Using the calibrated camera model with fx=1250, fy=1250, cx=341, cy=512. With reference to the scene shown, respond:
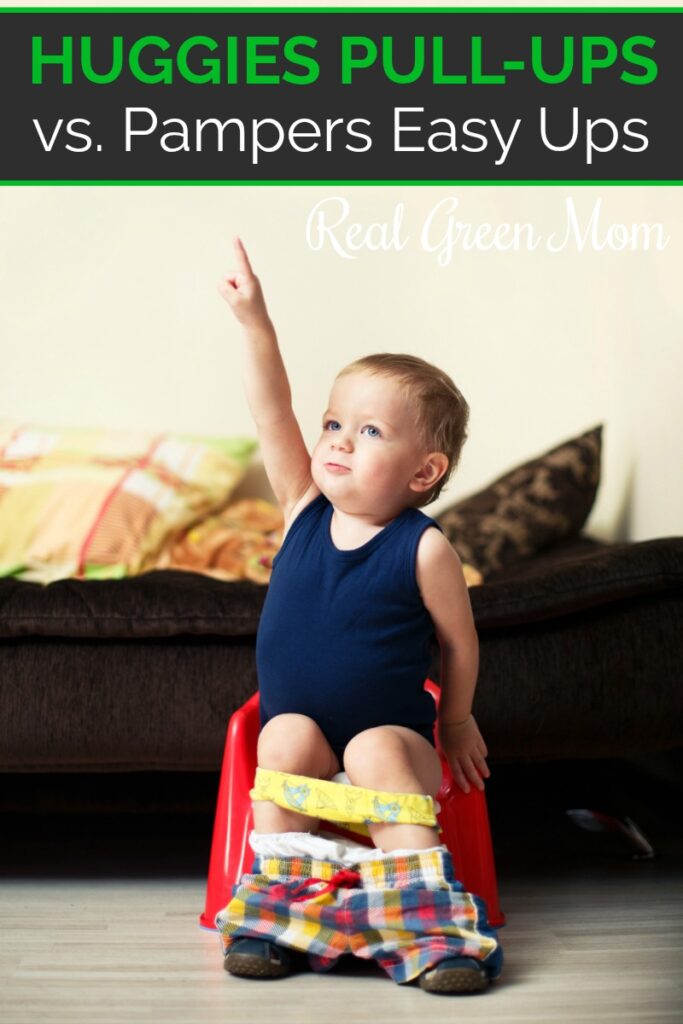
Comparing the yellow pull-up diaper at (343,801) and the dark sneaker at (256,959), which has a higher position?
the yellow pull-up diaper at (343,801)

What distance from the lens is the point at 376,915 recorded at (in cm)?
→ 123

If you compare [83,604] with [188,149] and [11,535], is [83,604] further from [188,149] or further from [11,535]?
[188,149]

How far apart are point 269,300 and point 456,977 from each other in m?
1.93

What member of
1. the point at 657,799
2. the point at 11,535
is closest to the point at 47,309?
the point at 11,535

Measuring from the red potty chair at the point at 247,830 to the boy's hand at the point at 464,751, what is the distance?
0.02 m

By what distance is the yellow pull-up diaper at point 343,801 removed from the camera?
1266mm

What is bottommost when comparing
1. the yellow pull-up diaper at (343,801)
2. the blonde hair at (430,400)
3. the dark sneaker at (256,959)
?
the dark sneaker at (256,959)

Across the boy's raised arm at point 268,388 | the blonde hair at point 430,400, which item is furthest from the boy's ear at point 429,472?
the boy's raised arm at point 268,388

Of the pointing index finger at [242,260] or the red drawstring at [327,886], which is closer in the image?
the red drawstring at [327,886]

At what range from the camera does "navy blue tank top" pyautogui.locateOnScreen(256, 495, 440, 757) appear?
1.34m

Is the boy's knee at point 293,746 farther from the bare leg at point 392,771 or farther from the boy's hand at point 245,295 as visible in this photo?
the boy's hand at point 245,295

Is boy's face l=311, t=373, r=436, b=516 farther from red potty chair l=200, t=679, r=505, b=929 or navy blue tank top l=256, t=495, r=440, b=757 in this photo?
red potty chair l=200, t=679, r=505, b=929

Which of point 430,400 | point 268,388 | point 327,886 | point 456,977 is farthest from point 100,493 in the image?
point 456,977

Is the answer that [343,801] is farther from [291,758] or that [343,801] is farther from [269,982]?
[269,982]
